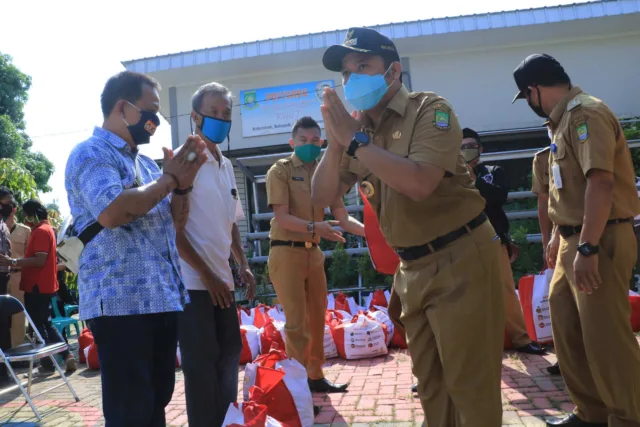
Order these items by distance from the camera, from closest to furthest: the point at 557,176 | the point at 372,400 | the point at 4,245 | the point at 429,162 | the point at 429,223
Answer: the point at 429,162 < the point at 429,223 < the point at 557,176 < the point at 372,400 < the point at 4,245

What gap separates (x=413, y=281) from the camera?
7.61ft

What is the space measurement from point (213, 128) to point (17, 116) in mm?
26362

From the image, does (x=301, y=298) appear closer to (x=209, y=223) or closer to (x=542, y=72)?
(x=209, y=223)

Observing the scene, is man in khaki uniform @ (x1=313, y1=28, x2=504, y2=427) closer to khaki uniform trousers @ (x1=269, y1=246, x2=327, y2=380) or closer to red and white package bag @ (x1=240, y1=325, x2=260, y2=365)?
khaki uniform trousers @ (x1=269, y1=246, x2=327, y2=380)

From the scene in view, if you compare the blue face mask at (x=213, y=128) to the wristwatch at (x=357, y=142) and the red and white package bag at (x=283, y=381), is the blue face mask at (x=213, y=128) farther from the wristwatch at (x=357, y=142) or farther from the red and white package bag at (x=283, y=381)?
the red and white package bag at (x=283, y=381)

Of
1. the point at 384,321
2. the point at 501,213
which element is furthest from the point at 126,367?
the point at 384,321

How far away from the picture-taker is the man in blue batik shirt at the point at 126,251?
2055 millimetres

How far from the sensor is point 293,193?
14.4ft

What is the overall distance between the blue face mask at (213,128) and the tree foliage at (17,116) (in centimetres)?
2332

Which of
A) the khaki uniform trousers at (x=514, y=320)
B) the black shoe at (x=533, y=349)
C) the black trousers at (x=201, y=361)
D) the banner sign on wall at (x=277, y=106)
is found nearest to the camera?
the black trousers at (x=201, y=361)

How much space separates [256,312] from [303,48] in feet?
26.6

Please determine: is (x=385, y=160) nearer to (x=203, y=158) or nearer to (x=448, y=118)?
(x=448, y=118)

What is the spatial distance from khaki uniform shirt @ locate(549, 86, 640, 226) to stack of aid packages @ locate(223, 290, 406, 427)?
1925 millimetres

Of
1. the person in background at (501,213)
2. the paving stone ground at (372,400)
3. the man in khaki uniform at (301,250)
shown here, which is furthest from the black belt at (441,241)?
the person in background at (501,213)
